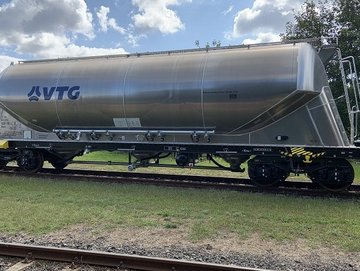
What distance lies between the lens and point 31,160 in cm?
1430

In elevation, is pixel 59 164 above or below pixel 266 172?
below

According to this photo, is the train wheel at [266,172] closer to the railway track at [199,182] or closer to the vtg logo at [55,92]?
the railway track at [199,182]

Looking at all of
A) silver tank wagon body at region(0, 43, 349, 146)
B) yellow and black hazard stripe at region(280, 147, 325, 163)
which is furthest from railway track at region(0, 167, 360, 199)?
silver tank wagon body at region(0, 43, 349, 146)

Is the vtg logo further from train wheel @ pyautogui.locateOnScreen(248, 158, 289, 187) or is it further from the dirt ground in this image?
the dirt ground

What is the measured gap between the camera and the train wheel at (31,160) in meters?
14.3

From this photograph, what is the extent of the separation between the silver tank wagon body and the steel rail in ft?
20.7

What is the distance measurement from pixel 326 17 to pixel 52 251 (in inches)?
1064

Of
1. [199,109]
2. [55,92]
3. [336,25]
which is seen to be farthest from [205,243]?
[336,25]

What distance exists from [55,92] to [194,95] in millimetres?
4864

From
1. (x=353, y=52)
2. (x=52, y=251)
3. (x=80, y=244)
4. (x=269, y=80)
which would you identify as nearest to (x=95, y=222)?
(x=80, y=244)

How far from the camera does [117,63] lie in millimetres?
12875

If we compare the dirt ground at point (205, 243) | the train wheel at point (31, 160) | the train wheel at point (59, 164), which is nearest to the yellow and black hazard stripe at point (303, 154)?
the dirt ground at point (205, 243)

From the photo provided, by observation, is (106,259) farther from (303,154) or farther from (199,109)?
(303,154)

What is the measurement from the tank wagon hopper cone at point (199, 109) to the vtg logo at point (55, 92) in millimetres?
34
